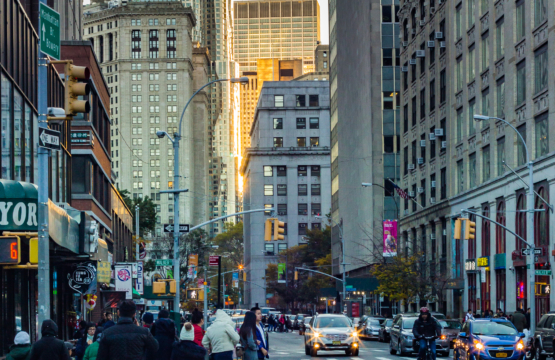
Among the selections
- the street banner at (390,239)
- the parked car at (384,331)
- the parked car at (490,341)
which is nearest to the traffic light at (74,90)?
the parked car at (490,341)

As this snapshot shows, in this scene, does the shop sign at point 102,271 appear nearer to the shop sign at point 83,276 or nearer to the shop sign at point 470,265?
the shop sign at point 83,276

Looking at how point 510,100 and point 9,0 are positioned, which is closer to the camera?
point 9,0

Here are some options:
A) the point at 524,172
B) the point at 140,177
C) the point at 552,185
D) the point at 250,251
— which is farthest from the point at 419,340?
the point at 140,177

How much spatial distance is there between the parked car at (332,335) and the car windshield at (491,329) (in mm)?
8121

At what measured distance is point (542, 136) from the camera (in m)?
45.5

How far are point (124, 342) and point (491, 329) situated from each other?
17.6 metres

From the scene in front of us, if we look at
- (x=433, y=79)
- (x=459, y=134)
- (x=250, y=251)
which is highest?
(x=433, y=79)

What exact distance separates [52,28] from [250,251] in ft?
457

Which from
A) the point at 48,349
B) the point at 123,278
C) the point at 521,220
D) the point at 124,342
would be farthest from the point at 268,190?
the point at 124,342

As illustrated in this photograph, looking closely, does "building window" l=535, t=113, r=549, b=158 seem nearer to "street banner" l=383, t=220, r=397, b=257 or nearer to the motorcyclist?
"street banner" l=383, t=220, r=397, b=257

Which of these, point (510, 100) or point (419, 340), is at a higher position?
point (510, 100)

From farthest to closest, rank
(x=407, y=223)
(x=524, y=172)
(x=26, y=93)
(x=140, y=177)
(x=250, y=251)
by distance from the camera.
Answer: (x=140, y=177) < (x=250, y=251) < (x=407, y=223) < (x=524, y=172) < (x=26, y=93)

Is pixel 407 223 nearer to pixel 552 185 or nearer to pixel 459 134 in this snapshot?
pixel 459 134

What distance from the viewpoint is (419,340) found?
983 inches
